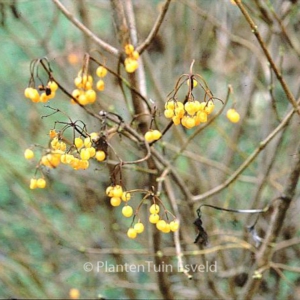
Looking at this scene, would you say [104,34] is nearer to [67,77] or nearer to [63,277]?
[67,77]

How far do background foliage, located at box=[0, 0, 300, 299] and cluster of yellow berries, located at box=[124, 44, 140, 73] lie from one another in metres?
0.39

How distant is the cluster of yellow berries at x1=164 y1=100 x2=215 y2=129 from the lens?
590 mm

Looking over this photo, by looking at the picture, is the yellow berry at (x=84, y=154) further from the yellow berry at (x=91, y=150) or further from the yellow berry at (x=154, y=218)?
the yellow berry at (x=154, y=218)

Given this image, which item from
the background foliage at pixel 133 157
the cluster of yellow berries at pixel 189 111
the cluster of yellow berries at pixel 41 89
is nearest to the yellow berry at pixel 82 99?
the cluster of yellow berries at pixel 41 89

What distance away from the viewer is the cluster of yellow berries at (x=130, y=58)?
2.59 feet

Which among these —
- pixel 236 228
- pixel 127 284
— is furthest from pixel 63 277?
pixel 236 228

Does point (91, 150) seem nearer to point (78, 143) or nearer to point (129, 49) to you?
point (78, 143)

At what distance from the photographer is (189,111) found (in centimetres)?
59

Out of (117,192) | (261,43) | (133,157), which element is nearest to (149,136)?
→ (117,192)

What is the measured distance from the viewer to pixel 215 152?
1526 mm

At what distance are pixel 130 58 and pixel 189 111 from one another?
0.78 ft

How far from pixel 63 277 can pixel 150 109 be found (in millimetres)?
848

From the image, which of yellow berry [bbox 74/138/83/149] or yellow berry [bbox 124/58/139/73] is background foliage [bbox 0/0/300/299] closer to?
yellow berry [bbox 124/58/139/73]

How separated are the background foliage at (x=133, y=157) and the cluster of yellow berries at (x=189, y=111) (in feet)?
1.88
